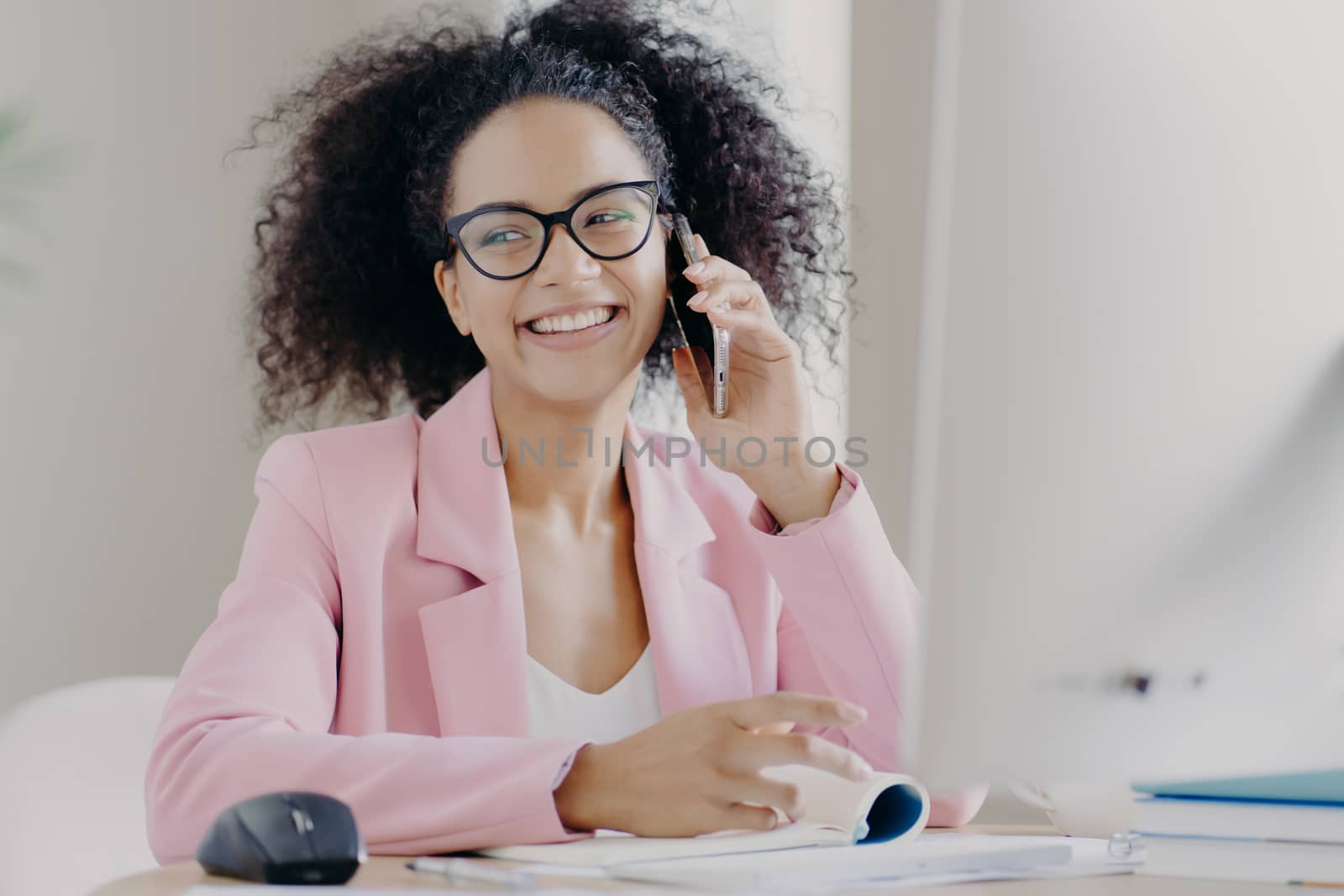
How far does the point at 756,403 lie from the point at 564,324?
0.76 ft

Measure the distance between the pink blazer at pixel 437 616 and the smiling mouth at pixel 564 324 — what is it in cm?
10

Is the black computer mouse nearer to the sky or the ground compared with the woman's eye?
nearer to the ground

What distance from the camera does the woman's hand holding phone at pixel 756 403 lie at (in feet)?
4.32

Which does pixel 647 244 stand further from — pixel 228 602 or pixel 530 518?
pixel 228 602

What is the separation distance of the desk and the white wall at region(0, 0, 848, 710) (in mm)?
1577

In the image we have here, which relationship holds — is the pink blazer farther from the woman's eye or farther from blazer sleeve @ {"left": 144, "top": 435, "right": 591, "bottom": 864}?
the woman's eye

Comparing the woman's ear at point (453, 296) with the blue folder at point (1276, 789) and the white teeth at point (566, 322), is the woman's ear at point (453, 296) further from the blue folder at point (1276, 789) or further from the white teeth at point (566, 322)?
the blue folder at point (1276, 789)

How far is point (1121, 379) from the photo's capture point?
1.83 ft

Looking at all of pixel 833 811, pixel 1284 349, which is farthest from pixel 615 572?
pixel 1284 349

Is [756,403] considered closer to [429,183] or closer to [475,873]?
[429,183]

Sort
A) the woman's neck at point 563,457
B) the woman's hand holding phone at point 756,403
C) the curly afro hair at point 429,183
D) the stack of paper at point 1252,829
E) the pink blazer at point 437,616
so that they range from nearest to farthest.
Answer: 1. the stack of paper at point 1252,829
2. the pink blazer at point 437,616
3. the woman's hand holding phone at point 756,403
4. the woman's neck at point 563,457
5. the curly afro hair at point 429,183

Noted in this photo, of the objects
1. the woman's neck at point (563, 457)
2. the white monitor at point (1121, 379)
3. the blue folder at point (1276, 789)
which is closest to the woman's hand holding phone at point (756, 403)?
the woman's neck at point (563, 457)

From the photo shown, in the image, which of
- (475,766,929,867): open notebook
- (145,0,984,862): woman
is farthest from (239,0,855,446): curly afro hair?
(475,766,929,867): open notebook

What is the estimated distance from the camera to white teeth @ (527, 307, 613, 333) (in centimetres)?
139
